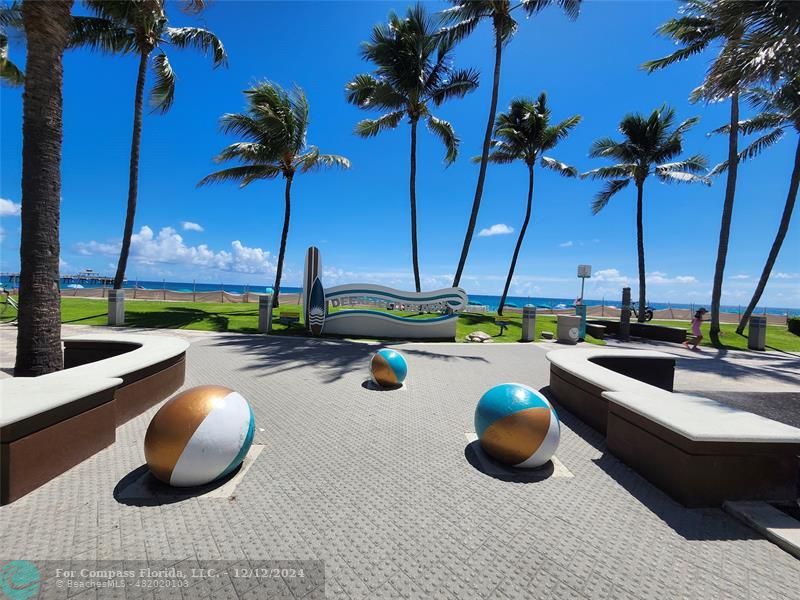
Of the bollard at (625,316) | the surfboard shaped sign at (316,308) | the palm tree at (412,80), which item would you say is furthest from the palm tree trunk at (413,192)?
the bollard at (625,316)

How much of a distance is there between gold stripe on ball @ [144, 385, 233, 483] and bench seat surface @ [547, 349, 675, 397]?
493cm

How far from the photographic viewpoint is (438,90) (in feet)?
61.4

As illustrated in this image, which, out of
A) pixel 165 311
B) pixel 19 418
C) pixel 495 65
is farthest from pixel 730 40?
pixel 165 311

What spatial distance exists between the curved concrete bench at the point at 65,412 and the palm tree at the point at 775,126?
24.9 metres

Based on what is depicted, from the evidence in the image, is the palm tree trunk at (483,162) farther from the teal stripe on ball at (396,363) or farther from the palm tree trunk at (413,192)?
the teal stripe on ball at (396,363)

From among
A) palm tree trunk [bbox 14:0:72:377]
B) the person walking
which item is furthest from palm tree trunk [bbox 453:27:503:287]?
palm tree trunk [bbox 14:0:72:377]

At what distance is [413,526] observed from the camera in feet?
9.52

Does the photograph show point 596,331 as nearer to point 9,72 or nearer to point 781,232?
point 781,232

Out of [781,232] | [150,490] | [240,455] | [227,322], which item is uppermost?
[781,232]

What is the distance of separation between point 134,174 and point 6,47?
10.3m

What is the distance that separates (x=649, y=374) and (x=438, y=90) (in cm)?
1714

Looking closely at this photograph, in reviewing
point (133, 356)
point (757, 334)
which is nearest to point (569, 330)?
point (757, 334)

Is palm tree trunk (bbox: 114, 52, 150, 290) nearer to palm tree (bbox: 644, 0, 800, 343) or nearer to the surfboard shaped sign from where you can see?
the surfboard shaped sign

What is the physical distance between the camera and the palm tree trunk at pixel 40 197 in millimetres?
5305
